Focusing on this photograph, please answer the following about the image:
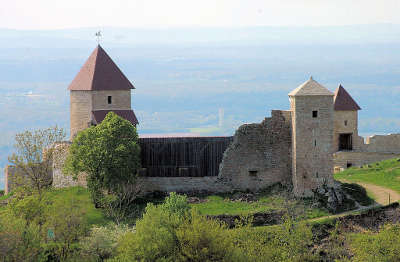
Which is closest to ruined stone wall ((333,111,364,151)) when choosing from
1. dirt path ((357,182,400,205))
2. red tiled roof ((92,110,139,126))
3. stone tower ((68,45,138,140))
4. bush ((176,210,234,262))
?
dirt path ((357,182,400,205))

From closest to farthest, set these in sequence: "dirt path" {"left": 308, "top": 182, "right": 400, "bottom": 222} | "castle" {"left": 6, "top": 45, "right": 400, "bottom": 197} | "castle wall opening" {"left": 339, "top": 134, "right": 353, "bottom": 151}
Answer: "dirt path" {"left": 308, "top": 182, "right": 400, "bottom": 222}
"castle" {"left": 6, "top": 45, "right": 400, "bottom": 197}
"castle wall opening" {"left": 339, "top": 134, "right": 353, "bottom": 151}

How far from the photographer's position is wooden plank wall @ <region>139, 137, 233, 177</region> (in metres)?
44.4

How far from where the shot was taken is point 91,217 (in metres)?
40.8

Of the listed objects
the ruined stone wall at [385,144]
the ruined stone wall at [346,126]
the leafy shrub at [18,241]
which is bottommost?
the leafy shrub at [18,241]

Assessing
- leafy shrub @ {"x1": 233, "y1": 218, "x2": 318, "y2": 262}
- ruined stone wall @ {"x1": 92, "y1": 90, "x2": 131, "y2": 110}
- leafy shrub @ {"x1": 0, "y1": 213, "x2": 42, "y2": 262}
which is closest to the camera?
leafy shrub @ {"x1": 0, "y1": 213, "x2": 42, "y2": 262}

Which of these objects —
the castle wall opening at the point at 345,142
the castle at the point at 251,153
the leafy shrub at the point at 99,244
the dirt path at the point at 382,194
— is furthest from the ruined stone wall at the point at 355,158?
the leafy shrub at the point at 99,244

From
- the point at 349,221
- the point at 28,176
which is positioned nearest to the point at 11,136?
the point at 28,176

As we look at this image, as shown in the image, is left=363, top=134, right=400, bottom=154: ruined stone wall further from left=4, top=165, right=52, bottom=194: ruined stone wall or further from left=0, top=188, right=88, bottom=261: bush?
left=0, top=188, right=88, bottom=261: bush

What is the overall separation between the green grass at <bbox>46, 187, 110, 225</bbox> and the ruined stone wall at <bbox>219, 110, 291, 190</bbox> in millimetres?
7950

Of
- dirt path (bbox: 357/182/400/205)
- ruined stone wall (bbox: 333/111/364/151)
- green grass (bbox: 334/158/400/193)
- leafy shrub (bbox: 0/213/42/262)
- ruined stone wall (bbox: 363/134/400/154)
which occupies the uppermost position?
ruined stone wall (bbox: 333/111/364/151)

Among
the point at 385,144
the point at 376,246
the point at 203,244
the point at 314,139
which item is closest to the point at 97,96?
the point at 314,139

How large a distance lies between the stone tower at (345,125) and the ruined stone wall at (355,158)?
1114 millimetres

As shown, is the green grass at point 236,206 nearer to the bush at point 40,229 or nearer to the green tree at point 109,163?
the green tree at point 109,163

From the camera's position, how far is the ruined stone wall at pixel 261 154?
4341cm
